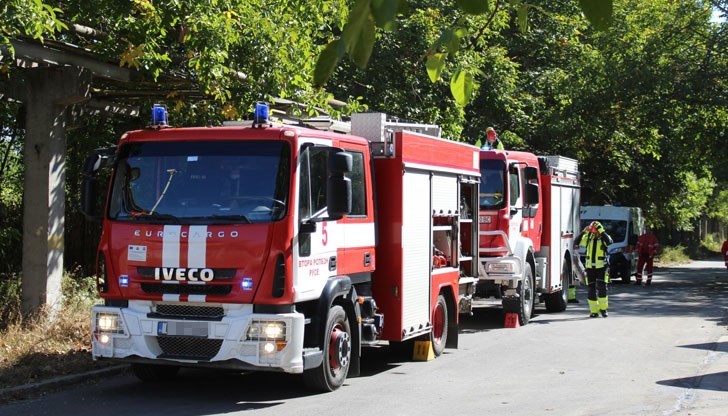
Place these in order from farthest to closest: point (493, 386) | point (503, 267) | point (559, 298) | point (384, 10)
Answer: point (559, 298)
point (503, 267)
point (493, 386)
point (384, 10)

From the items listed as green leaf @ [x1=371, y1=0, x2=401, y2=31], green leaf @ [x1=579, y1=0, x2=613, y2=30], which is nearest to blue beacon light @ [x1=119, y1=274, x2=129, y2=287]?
green leaf @ [x1=371, y1=0, x2=401, y2=31]

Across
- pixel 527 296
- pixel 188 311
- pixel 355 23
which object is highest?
pixel 355 23

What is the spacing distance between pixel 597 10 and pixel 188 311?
6.38 meters

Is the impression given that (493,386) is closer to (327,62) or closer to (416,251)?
(416,251)

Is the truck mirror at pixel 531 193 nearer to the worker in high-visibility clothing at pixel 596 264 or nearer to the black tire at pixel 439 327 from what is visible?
the worker in high-visibility clothing at pixel 596 264

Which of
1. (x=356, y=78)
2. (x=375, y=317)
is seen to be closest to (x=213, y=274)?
(x=375, y=317)

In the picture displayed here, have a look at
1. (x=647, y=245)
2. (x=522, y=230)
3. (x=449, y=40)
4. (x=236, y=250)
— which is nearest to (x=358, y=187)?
(x=236, y=250)

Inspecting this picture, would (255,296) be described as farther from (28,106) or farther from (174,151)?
(28,106)

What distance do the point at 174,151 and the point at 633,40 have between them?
23298 millimetres

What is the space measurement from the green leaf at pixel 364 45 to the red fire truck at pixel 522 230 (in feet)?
39.8

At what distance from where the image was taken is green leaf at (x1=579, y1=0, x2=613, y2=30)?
9.31 feet

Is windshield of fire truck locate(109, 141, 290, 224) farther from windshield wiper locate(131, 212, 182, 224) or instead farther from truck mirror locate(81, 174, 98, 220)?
truck mirror locate(81, 174, 98, 220)

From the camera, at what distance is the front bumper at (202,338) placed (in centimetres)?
830

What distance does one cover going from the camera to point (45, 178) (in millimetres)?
12164
